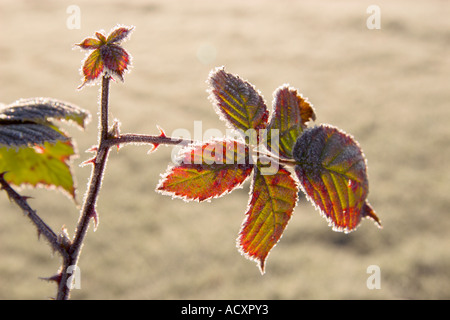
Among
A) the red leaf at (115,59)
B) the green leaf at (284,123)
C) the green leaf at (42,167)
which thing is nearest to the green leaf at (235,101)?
the green leaf at (284,123)

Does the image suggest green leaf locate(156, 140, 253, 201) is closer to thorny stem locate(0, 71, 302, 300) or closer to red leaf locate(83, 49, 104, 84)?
thorny stem locate(0, 71, 302, 300)

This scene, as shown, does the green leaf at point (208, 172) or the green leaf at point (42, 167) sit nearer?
the green leaf at point (208, 172)

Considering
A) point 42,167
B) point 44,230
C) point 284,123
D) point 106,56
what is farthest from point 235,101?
point 42,167

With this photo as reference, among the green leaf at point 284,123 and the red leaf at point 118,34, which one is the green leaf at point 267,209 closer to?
the green leaf at point 284,123

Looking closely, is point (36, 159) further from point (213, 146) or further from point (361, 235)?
point (361, 235)

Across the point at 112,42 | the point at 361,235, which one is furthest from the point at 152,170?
the point at 112,42

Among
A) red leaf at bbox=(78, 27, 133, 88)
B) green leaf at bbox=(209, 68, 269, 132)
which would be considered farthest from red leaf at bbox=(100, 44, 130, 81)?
green leaf at bbox=(209, 68, 269, 132)
